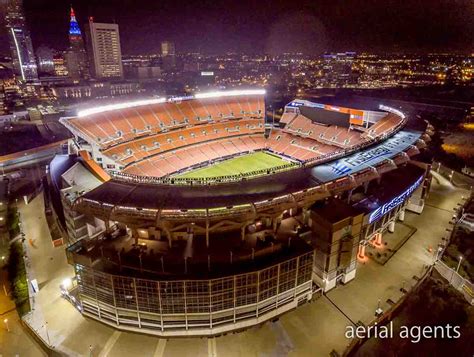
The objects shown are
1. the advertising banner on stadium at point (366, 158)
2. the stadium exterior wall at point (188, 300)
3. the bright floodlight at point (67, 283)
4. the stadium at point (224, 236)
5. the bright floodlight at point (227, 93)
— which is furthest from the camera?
the bright floodlight at point (227, 93)

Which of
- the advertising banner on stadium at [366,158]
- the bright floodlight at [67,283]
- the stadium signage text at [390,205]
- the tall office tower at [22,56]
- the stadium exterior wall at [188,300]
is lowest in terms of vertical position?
the bright floodlight at [67,283]

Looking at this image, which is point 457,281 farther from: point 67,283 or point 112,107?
point 112,107

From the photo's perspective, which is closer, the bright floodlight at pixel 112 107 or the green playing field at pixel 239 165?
the bright floodlight at pixel 112 107

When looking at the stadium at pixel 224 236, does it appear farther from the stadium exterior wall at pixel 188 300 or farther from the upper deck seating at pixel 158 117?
the upper deck seating at pixel 158 117

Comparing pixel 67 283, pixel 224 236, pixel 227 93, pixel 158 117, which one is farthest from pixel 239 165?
pixel 67 283

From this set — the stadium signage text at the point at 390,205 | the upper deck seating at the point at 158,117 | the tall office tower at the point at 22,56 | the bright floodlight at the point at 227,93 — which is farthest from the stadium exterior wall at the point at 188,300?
the tall office tower at the point at 22,56

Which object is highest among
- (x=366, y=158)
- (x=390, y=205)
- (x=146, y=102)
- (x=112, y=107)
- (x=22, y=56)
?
(x=22, y=56)

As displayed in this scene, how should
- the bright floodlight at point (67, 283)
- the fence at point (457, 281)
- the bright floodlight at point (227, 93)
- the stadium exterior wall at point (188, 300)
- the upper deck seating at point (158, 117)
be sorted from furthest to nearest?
the bright floodlight at point (227, 93)
the upper deck seating at point (158, 117)
the bright floodlight at point (67, 283)
the fence at point (457, 281)
the stadium exterior wall at point (188, 300)

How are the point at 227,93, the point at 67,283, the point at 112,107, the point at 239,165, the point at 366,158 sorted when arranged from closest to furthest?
the point at 67,283, the point at 366,158, the point at 112,107, the point at 239,165, the point at 227,93

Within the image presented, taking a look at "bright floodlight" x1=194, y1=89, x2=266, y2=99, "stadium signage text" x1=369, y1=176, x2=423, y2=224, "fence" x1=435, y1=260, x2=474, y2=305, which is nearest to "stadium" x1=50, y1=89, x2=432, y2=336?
"stadium signage text" x1=369, y1=176, x2=423, y2=224

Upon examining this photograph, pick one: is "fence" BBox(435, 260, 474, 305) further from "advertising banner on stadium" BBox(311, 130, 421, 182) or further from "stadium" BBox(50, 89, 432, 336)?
"advertising banner on stadium" BBox(311, 130, 421, 182)
